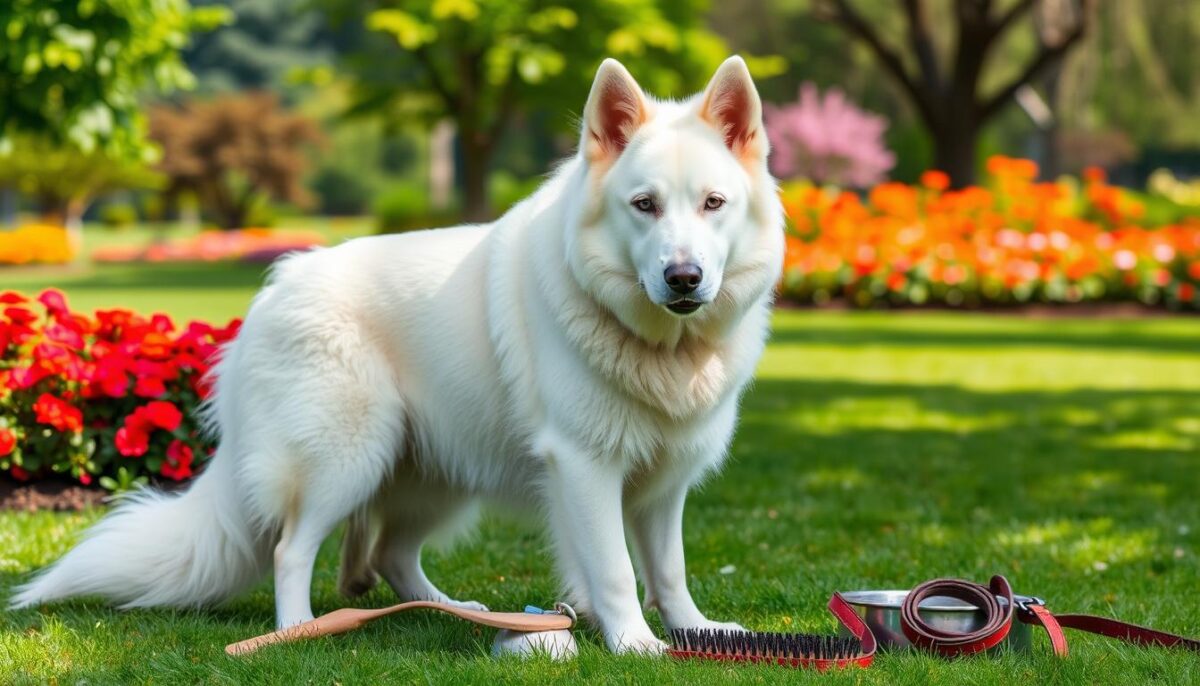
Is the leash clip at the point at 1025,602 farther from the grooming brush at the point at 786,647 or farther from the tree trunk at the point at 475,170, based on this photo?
the tree trunk at the point at 475,170

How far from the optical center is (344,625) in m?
4.00

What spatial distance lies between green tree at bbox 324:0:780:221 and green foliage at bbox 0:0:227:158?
15.5m

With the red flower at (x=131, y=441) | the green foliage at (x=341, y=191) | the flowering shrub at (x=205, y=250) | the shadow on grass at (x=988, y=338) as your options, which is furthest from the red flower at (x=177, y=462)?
the green foliage at (x=341, y=191)

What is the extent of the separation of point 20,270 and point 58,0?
2268 centimetres

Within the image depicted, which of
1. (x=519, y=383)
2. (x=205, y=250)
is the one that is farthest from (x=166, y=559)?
(x=205, y=250)

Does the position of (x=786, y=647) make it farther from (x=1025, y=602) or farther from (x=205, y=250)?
(x=205, y=250)

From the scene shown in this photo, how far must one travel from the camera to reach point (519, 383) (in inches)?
161

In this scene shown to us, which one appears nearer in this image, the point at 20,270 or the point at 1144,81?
the point at 20,270

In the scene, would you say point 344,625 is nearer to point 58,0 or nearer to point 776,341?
point 58,0

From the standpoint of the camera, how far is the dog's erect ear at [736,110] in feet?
12.6

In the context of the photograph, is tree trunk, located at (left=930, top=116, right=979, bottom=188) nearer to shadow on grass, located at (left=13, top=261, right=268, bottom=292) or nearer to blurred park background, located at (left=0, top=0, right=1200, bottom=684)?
blurred park background, located at (left=0, top=0, right=1200, bottom=684)

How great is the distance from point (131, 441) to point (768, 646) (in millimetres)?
3420

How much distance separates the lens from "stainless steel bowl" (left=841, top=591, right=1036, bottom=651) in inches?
151

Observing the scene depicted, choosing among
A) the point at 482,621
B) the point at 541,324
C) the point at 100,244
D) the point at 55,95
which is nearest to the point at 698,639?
the point at 482,621
